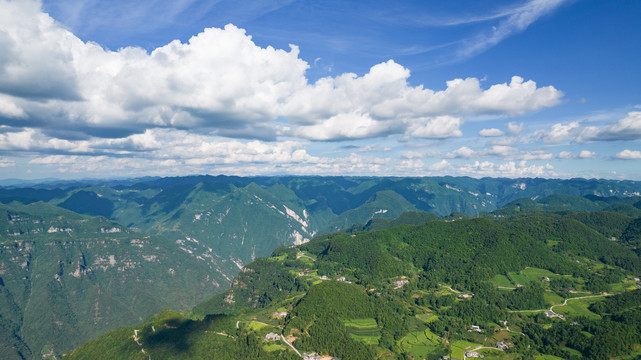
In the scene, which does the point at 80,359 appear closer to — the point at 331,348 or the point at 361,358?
the point at 331,348

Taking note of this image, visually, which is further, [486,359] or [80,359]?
[80,359]

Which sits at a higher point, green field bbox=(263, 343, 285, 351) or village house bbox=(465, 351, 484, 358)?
village house bbox=(465, 351, 484, 358)

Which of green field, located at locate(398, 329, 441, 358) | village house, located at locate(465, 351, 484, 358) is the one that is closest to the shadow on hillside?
green field, located at locate(398, 329, 441, 358)

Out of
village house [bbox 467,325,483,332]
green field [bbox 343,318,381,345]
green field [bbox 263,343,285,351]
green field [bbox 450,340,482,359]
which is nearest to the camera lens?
green field [bbox 450,340,482,359]

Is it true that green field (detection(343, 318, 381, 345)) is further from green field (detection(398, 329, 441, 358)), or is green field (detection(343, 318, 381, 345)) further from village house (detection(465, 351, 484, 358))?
village house (detection(465, 351, 484, 358))

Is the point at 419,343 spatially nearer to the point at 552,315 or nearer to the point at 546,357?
the point at 546,357

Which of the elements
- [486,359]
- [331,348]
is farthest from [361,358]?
[486,359]

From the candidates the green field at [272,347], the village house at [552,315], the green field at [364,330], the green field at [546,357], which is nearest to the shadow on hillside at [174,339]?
the green field at [272,347]

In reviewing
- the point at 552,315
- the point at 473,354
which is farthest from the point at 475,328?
the point at 552,315

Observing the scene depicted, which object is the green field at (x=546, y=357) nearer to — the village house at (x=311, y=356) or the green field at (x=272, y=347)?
the village house at (x=311, y=356)
